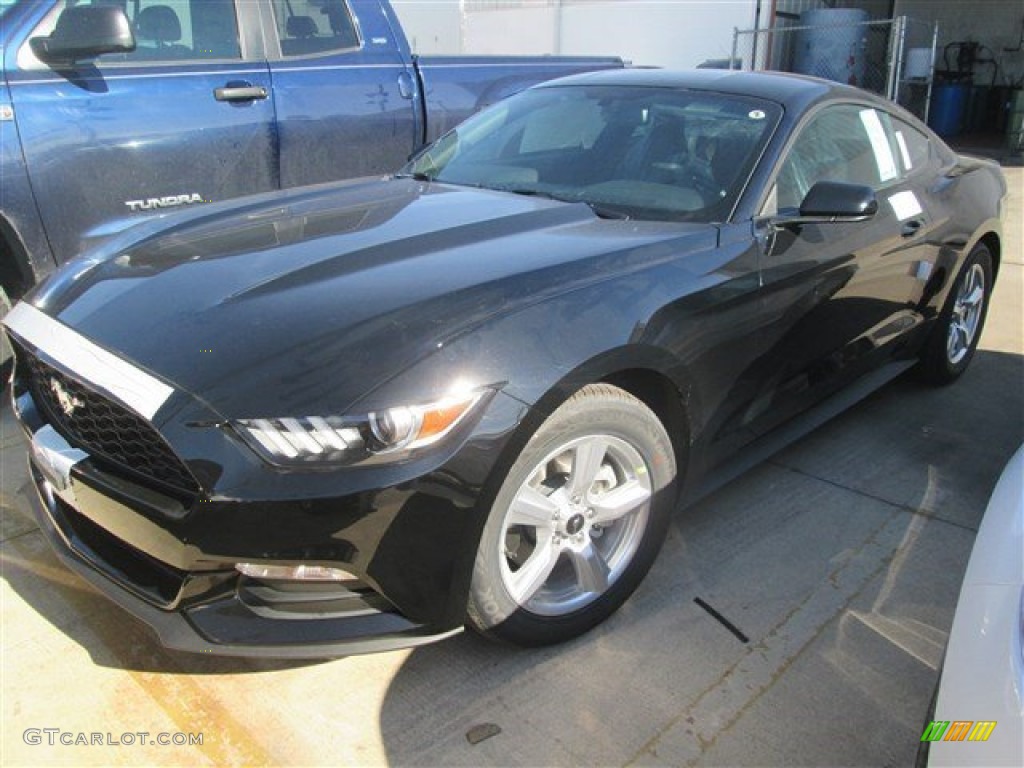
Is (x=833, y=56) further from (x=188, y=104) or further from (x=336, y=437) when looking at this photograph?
(x=336, y=437)

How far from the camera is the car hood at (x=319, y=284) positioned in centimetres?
198

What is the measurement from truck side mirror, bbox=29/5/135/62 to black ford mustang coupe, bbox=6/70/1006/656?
1247 millimetres

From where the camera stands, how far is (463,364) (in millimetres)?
2023

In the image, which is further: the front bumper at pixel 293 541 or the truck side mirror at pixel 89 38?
the truck side mirror at pixel 89 38

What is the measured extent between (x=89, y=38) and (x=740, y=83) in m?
2.82

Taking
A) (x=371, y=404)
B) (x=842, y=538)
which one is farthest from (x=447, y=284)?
(x=842, y=538)

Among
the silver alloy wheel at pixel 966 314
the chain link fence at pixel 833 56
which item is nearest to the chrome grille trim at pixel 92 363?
the silver alloy wheel at pixel 966 314

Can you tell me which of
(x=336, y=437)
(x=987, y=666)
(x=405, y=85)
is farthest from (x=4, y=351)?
(x=987, y=666)

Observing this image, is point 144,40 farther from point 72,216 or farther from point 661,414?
point 661,414

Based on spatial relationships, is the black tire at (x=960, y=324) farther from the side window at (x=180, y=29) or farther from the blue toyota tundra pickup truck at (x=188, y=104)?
the side window at (x=180, y=29)

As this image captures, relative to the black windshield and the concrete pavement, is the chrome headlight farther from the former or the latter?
the black windshield

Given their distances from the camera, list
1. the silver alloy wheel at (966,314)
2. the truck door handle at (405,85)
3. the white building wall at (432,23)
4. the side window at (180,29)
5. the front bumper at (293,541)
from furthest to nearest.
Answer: the white building wall at (432,23) → the truck door handle at (405,85) → the silver alloy wheel at (966,314) → the side window at (180,29) → the front bumper at (293,541)

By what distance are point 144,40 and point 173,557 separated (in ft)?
10.7

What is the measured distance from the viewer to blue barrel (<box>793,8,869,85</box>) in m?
14.2
